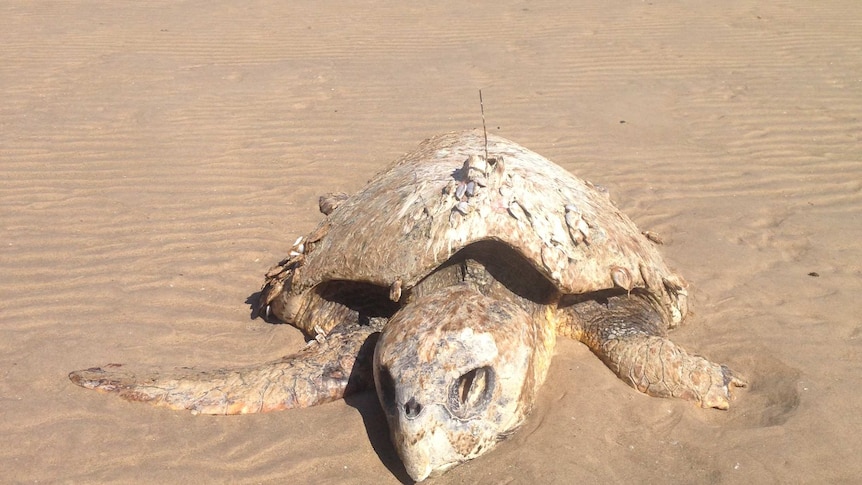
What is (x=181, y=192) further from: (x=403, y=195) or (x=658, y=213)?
(x=658, y=213)

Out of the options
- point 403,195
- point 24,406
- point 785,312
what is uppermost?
point 403,195

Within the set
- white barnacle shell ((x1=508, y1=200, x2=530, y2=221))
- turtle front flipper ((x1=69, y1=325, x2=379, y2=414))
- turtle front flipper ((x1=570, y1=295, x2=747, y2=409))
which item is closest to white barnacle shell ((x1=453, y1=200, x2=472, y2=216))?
white barnacle shell ((x1=508, y1=200, x2=530, y2=221))

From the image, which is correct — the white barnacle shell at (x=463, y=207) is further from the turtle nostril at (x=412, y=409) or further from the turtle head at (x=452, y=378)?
the turtle nostril at (x=412, y=409)

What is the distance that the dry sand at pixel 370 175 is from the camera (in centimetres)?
357

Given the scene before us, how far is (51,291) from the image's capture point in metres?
4.96

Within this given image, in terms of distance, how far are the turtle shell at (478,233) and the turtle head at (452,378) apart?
40cm

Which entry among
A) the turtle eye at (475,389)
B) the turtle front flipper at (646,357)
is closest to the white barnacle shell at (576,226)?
the turtle front flipper at (646,357)

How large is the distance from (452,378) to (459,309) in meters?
0.41

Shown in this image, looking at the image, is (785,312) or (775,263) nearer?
(785,312)

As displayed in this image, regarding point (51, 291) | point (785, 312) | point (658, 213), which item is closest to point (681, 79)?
point (658, 213)

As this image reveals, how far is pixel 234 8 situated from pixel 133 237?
Result: 8.10 m

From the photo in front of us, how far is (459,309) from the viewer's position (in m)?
3.39

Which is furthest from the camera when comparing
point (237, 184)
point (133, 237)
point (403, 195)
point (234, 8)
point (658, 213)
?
point (234, 8)

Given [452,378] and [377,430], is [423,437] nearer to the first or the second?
[452,378]
